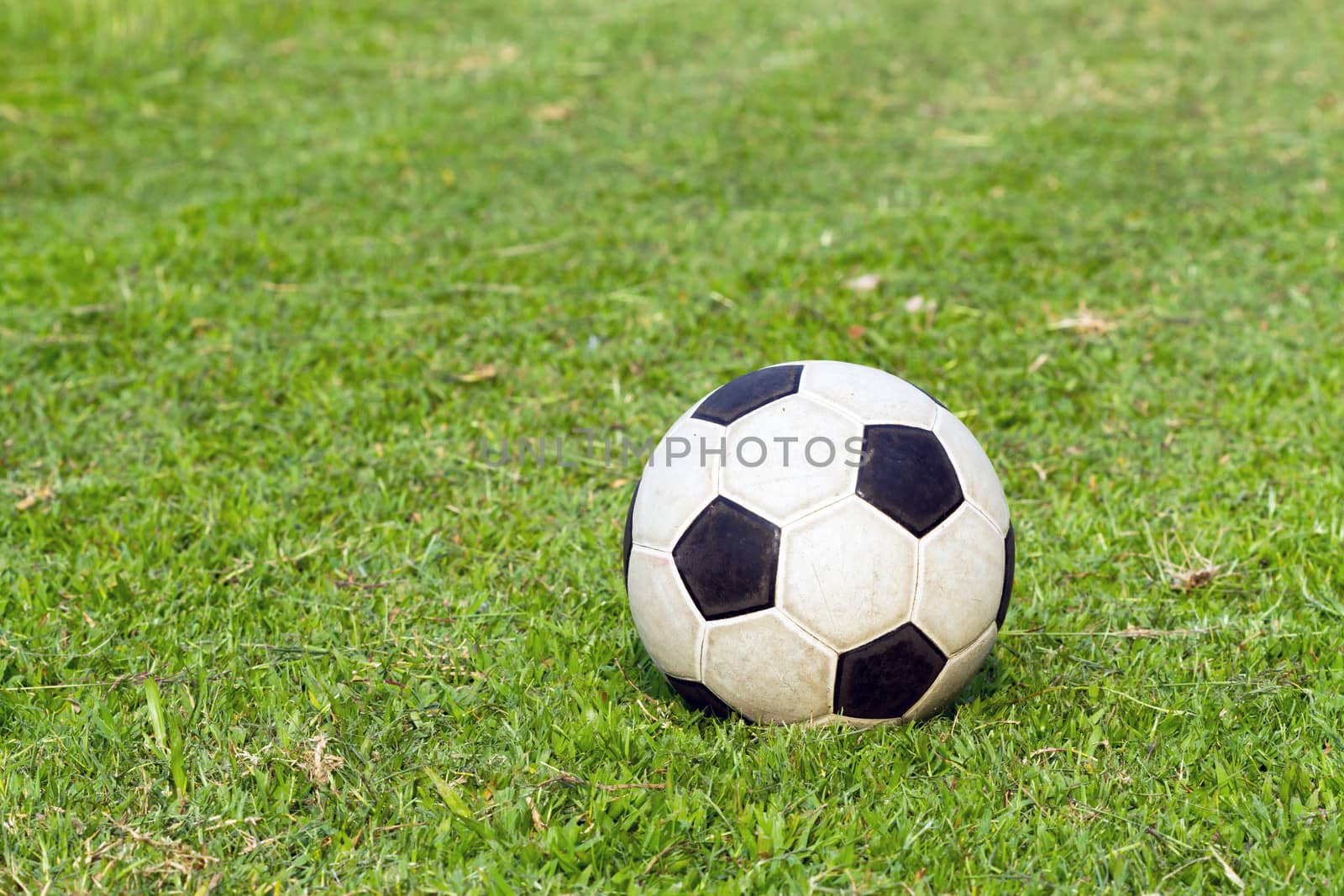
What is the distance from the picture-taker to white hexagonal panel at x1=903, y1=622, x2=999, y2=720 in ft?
9.45

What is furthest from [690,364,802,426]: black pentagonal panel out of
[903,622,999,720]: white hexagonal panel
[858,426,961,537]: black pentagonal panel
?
[903,622,999,720]: white hexagonal panel

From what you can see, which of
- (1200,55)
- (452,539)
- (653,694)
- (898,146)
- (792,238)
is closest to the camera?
(653,694)

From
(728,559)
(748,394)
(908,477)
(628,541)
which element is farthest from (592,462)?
(908,477)

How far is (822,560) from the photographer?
274 cm

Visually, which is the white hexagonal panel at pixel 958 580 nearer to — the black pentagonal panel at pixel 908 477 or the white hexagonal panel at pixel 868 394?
the black pentagonal panel at pixel 908 477

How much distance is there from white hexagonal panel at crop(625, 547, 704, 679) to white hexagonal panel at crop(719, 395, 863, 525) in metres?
0.27

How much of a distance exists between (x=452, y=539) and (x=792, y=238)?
3.61 metres

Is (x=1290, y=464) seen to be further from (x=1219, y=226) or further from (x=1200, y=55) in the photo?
(x=1200, y=55)

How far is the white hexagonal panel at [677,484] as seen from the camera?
289 cm

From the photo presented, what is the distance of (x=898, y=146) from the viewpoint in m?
8.98

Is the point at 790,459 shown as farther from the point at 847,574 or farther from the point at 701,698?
the point at 701,698

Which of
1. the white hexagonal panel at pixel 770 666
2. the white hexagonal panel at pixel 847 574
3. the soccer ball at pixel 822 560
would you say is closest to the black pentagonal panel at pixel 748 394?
the soccer ball at pixel 822 560

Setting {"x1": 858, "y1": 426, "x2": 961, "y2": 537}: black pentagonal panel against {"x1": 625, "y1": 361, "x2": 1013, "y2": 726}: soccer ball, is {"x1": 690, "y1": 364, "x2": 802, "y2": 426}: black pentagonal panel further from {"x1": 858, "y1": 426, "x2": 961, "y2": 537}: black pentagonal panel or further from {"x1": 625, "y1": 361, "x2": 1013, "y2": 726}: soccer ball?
{"x1": 858, "y1": 426, "x2": 961, "y2": 537}: black pentagonal panel

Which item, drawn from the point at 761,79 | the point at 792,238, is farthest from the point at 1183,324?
the point at 761,79
